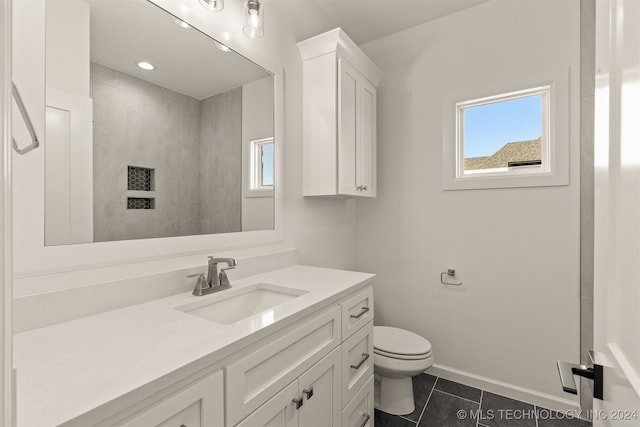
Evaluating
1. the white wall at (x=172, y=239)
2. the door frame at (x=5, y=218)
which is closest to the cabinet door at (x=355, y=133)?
the white wall at (x=172, y=239)

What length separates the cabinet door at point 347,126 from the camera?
1848mm

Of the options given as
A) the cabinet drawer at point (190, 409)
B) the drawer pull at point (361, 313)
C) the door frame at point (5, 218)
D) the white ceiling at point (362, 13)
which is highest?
the white ceiling at point (362, 13)

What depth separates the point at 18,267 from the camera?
844 millimetres

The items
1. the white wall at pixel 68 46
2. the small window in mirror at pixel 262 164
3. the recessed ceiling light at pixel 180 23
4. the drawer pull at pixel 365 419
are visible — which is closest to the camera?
the white wall at pixel 68 46

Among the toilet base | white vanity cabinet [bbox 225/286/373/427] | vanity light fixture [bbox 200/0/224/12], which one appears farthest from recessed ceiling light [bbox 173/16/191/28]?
the toilet base

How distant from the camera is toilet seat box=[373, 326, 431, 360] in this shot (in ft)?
5.65

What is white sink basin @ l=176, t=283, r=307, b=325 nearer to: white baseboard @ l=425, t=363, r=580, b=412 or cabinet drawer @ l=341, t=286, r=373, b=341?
cabinet drawer @ l=341, t=286, r=373, b=341

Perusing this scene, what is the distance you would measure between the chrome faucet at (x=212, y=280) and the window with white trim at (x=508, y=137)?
168 centimetres

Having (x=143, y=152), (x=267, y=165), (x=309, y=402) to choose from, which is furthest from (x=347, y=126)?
(x=309, y=402)

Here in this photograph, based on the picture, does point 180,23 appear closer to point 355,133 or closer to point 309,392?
point 355,133

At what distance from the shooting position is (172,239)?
1.26 meters

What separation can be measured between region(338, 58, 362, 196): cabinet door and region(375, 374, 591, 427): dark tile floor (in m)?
1.41

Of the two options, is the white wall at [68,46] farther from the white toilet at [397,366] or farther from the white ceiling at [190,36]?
the white toilet at [397,366]

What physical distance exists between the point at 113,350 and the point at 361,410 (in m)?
1.21
